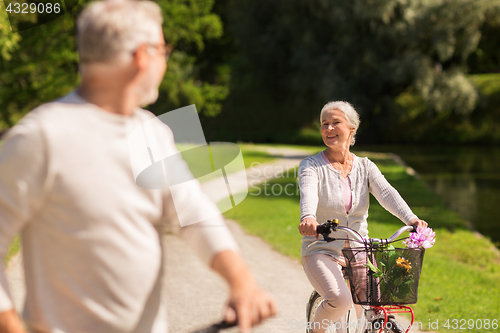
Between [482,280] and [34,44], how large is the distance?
66.4 ft

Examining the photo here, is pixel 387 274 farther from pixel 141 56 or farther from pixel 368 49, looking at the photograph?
pixel 368 49

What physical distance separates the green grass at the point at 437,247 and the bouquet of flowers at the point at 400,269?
2238mm

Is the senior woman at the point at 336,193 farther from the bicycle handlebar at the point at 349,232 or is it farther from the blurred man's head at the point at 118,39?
the blurred man's head at the point at 118,39

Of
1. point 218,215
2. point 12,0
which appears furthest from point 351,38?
point 218,215

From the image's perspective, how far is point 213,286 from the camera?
19.5 feet

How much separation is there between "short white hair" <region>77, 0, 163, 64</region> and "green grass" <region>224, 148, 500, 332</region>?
14.2 feet

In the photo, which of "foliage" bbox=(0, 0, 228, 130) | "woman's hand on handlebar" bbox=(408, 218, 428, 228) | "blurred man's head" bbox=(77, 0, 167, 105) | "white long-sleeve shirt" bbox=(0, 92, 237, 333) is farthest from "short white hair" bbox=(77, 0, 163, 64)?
"foliage" bbox=(0, 0, 228, 130)

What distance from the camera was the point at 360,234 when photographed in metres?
3.29

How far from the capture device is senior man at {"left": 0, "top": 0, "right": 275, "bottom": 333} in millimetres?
1390

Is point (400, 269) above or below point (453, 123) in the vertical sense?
above

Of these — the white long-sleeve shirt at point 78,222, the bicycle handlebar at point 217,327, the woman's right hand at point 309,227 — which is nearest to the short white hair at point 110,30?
the white long-sleeve shirt at point 78,222

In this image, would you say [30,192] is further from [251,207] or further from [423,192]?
[423,192]

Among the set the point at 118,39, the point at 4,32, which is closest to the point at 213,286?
the point at 118,39

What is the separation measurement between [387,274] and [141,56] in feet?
6.59
